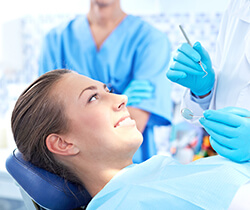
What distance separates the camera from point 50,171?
1156 mm

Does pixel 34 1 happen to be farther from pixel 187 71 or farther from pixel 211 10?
pixel 187 71

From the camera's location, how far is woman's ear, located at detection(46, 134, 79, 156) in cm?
112

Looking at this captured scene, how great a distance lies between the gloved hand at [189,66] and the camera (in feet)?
3.81

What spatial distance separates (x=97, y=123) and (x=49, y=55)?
91 centimetres

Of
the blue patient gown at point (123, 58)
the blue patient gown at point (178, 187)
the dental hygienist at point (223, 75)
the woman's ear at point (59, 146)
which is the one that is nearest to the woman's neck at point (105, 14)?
the blue patient gown at point (123, 58)

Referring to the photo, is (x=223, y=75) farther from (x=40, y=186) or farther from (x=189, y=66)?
(x=40, y=186)

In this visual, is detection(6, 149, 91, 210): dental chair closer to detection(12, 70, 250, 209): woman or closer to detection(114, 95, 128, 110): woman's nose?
detection(12, 70, 250, 209): woman

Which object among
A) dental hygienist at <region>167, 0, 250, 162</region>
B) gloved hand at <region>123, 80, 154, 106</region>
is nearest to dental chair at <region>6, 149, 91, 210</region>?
dental hygienist at <region>167, 0, 250, 162</region>

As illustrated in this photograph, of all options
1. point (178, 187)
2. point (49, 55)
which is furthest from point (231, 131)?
point (49, 55)

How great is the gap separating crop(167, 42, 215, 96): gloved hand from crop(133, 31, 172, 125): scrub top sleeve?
48 centimetres

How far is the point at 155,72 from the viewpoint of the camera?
1.74 m

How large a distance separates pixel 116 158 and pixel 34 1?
1.90 meters

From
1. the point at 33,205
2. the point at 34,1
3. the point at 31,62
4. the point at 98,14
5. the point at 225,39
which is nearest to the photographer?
the point at 33,205

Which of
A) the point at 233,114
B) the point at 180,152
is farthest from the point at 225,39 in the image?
the point at 180,152
